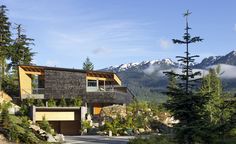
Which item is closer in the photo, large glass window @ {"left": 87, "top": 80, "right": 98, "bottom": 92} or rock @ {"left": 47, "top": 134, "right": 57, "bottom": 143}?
rock @ {"left": 47, "top": 134, "right": 57, "bottom": 143}

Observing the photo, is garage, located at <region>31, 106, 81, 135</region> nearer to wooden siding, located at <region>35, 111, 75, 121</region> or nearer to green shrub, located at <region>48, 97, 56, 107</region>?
wooden siding, located at <region>35, 111, 75, 121</region>

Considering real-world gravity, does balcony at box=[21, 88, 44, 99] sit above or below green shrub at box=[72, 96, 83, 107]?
above

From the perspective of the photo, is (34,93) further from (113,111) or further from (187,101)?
(187,101)

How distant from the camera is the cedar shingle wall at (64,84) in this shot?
5638cm

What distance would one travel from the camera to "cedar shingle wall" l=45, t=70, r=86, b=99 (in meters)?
56.4

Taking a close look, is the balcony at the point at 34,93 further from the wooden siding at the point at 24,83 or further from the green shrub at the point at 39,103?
the green shrub at the point at 39,103

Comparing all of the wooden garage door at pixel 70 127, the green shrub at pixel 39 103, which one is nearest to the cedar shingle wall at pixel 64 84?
the green shrub at pixel 39 103

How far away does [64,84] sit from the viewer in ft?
186

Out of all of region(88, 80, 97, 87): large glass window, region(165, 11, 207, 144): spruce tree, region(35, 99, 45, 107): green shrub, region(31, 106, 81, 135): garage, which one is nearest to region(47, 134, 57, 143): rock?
region(165, 11, 207, 144): spruce tree

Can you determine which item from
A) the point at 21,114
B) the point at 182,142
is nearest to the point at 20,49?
the point at 21,114

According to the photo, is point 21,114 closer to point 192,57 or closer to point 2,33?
point 2,33

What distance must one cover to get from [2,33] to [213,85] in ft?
104

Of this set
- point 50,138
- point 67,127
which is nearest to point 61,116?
point 67,127

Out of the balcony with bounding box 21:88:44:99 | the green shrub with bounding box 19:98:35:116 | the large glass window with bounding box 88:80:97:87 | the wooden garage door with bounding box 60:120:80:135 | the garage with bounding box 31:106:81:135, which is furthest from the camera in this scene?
the large glass window with bounding box 88:80:97:87
